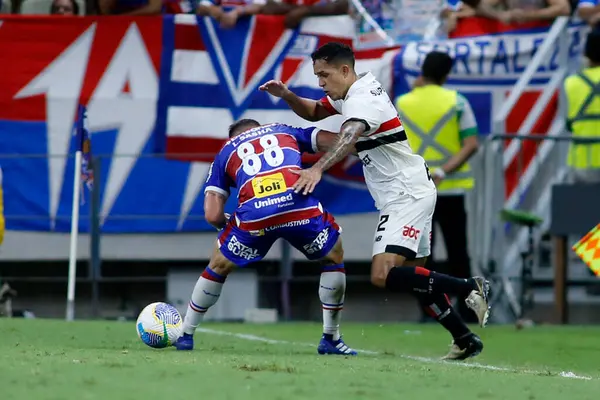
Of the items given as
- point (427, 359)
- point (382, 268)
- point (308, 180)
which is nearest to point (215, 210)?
point (308, 180)

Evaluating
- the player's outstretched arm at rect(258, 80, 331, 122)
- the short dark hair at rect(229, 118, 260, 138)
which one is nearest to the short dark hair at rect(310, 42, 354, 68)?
the player's outstretched arm at rect(258, 80, 331, 122)

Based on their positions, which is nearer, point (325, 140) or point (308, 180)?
point (308, 180)

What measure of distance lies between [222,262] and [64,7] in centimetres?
713

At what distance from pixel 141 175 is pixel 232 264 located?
583 cm

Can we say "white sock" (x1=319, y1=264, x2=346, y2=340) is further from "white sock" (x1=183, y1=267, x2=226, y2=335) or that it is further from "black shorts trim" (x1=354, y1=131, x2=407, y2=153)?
"black shorts trim" (x1=354, y1=131, x2=407, y2=153)

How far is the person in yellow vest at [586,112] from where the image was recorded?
13.3 m

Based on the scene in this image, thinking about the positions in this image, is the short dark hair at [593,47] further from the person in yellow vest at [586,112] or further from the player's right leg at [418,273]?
the player's right leg at [418,273]

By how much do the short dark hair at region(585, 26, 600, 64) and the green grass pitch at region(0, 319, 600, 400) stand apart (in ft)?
10.2

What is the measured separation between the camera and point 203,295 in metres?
9.23

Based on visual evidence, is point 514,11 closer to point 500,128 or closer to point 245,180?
point 500,128

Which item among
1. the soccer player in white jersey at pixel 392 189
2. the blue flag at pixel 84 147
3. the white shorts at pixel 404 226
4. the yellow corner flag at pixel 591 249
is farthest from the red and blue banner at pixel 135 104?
the white shorts at pixel 404 226

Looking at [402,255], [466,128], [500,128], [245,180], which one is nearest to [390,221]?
[402,255]

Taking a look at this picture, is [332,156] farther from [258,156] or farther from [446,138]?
[446,138]

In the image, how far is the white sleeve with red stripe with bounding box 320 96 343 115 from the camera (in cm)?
937
